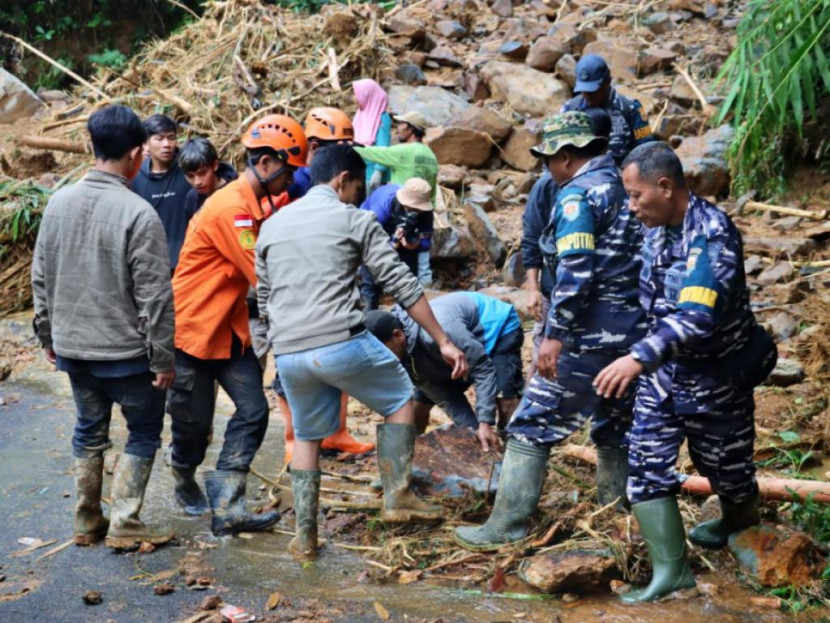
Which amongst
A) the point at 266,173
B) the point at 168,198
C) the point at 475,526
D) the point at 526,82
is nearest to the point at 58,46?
the point at 526,82

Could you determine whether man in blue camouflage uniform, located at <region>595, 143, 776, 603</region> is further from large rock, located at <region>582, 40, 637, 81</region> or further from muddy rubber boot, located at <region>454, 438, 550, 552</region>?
large rock, located at <region>582, 40, 637, 81</region>

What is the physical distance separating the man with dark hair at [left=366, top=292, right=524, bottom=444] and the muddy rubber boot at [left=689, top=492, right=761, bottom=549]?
1.27 m

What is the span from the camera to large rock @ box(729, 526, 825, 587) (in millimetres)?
4039

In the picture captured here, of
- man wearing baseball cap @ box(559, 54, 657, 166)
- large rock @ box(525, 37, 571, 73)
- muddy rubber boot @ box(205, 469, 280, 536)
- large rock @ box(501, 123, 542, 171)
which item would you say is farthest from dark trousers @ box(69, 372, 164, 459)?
large rock @ box(525, 37, 571, 73)

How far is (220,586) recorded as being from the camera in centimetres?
420

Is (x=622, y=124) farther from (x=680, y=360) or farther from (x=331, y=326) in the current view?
(x=331, y=326)

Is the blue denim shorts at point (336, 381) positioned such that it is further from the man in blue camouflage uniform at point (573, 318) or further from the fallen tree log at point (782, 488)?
the fallen tree log at point (782, 488)

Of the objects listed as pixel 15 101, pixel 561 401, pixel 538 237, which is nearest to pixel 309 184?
pixel 538 237

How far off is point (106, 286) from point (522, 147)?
7768 mm

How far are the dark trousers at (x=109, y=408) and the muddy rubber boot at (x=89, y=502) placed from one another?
0.17 ft

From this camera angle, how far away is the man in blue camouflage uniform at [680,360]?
12.1ft

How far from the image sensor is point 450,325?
520 centimetres

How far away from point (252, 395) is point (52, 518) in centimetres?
123

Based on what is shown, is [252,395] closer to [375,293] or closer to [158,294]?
[158,294]
